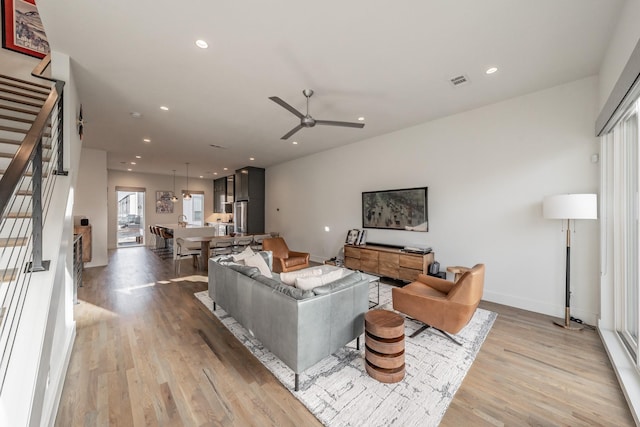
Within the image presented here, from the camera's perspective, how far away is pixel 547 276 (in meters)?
3.44

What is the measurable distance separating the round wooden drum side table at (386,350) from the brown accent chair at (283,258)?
2.88m

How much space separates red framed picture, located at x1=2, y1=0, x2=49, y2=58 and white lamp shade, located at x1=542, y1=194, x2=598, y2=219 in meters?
7.58

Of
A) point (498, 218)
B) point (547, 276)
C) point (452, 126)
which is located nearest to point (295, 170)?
point (452, 126)

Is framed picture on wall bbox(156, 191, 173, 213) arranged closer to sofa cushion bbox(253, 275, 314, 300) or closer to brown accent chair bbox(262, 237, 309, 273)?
brown accent chair bbox(262, 237, 309, 273)

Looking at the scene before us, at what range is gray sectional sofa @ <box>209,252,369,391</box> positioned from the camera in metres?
2.04

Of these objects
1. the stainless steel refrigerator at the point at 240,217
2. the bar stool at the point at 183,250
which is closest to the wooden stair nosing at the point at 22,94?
the bar stool at the point at 183,250

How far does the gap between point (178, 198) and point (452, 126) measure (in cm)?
1109

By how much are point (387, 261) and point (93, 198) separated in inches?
290

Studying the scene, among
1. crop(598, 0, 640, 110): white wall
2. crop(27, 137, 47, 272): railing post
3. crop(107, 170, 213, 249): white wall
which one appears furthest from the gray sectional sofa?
crop(107, 170, 213, 249): white wall

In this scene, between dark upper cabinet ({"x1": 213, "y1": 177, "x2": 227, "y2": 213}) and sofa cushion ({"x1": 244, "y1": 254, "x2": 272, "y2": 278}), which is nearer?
sofa cushion ({"x1": 244, "y1": 254, "x2": 272, "y2": 278})

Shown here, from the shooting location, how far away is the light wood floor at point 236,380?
180 centimetres

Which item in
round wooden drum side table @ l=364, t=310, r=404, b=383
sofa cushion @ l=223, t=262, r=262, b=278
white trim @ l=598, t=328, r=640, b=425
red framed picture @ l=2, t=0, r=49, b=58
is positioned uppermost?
red framed picture @ l=2, t=0, r=49, b=58

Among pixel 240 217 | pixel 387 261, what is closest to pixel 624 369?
pixel 387 261

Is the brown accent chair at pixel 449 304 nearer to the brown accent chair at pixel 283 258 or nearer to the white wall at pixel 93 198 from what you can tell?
the brown accent chair at pixel 283 258
